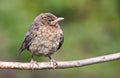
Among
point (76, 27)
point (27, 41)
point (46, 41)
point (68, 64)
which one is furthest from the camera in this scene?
point (76, 27)

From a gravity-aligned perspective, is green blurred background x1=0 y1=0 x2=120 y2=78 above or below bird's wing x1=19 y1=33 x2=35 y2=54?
above

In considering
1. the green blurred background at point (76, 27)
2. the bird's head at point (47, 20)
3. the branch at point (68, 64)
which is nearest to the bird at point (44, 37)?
the bird's head at point (47, 20)

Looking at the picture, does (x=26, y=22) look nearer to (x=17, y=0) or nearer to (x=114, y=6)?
(x=17, y=0)

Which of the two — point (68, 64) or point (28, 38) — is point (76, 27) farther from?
point (68, 64)

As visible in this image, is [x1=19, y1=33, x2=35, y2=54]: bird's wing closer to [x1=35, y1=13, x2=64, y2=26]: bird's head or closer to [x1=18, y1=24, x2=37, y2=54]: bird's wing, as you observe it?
[x1=18, y1=24, x2=37, y2=54]: bird's wing

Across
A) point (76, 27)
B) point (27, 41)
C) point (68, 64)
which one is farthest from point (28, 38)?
point (76, 27)

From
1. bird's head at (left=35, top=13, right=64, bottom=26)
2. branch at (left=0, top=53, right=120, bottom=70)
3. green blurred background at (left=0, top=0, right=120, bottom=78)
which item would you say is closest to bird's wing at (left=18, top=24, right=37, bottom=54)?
bird's head at (left=35, top=13, right=64, bottom=26)

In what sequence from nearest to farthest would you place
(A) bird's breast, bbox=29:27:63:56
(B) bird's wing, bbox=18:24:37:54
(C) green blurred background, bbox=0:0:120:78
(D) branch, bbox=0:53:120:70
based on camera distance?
(D) branch, bbox=0:53:120:70 → (A) bird's breast, bbox=29:27:63:56 → (B) bird's wing, bbox=18:24:37:54 → (C) green blurred background, bbox=0:0:120:78

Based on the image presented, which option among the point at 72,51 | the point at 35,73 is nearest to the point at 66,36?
the point at 72,51
